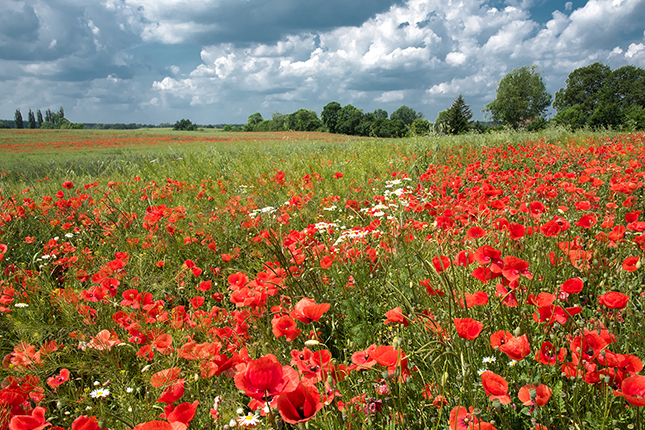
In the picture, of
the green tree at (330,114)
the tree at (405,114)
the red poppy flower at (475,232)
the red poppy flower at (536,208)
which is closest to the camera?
the red poppy flower at (475,232)

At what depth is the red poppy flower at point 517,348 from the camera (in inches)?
38.7

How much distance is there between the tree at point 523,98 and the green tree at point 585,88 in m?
2.98

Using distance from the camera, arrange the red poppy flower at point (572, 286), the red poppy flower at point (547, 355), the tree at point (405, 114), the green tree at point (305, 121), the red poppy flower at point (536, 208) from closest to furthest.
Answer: the red poppy flower at point (547, 355), the red poppy flower at point (572, 286), the red poppy flower at point (536, 208), the green tree at point (305, 121), the tree at point (405, 114)

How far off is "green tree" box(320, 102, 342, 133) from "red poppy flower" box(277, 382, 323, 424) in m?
76.3

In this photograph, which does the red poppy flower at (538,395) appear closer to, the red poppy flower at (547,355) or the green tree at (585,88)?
the red poppy flower at (547,355)

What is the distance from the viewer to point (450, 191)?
4.48 metres

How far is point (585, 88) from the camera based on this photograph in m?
51.7

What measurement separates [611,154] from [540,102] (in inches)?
2392

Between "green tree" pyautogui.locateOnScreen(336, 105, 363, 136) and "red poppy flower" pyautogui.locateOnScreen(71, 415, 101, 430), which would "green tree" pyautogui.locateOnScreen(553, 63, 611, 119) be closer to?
"green tree" pyautogui.locateOnScreen(336, 105, 363, 136)

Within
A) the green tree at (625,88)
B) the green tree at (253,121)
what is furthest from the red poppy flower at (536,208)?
the green tree at (253,121)

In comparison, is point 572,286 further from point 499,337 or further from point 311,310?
point 311,310

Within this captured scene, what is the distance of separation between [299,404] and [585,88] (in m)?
67.7

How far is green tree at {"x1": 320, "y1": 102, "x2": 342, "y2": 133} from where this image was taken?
75275 mm

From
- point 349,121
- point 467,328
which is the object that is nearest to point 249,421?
point 467,328
